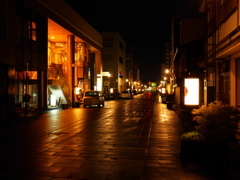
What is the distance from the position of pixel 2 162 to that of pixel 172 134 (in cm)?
737

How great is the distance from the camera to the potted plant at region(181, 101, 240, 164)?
671 centimetres

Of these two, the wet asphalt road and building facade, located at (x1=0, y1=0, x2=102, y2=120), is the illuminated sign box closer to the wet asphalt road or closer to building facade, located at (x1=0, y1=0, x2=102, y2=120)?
the wet asphalt road

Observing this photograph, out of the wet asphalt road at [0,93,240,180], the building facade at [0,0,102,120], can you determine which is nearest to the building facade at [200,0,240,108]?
the wet asphalt road at [0,93,240,180]

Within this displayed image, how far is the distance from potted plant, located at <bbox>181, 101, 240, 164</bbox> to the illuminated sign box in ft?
22.6

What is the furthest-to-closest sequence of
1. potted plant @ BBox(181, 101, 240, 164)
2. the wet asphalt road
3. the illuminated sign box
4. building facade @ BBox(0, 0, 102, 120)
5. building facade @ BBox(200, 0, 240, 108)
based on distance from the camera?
building facade @ BBox(0, 0, 102, 120) → the illuminated sign box → building facade @ BBox(200, 0, 240, 108) → potted plant @ BBox(181, 101, 240, 164) → the wet asphalt road

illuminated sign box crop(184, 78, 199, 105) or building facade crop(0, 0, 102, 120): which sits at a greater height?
building facade crop(0, 0, 102, 120)

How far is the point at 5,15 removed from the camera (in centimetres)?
1816

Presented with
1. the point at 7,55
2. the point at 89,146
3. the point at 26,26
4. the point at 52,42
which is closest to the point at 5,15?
the point at 7,55

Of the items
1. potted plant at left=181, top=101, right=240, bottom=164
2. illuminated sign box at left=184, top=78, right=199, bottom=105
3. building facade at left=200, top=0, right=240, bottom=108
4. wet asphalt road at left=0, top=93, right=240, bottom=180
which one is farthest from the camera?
illuminated sign box at left=184, top=78, right=199, bottom=105

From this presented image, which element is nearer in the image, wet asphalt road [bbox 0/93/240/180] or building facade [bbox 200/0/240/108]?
wet asphalt road [bbox 0/93/240/180]

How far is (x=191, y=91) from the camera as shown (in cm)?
1445

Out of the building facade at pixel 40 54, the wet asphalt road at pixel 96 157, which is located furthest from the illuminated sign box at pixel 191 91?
the building facade at pixel 40 54

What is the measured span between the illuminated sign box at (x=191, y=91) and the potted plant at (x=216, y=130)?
271 inches

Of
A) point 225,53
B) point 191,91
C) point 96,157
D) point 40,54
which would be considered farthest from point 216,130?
point 40,54
